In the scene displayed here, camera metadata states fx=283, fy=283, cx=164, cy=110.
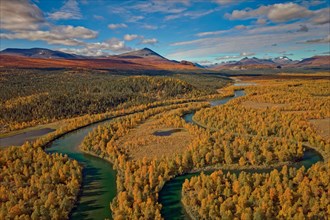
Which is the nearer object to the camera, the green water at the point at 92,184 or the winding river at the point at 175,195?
the winding river at the point at 175,195

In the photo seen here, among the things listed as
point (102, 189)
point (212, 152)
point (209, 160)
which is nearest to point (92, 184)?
point (102, 189)

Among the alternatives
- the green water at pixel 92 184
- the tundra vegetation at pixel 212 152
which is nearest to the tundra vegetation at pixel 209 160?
the tundra vegetation at pixel 212 152

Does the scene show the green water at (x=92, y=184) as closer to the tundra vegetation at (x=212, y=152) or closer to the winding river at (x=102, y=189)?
the winding river at (x=102, y=189)

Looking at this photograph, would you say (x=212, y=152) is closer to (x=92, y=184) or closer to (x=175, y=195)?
(x=175, y=195)

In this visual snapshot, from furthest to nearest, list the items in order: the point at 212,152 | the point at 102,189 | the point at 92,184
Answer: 1. the point at 212,152
2. the point at 92,184
3. the point at 102,189

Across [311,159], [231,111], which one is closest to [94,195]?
[311,159]

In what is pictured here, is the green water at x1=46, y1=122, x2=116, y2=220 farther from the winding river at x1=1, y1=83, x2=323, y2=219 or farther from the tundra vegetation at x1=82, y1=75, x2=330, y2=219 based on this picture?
the tundra vegetation at x1=82, y1=75, x2=330, y2=219

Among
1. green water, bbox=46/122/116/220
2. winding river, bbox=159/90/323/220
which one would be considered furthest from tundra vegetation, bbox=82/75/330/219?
green water, bbox=46/122/116/220

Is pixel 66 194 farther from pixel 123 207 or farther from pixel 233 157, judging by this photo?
pixel 233 157
